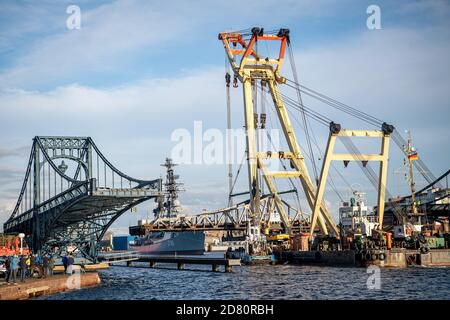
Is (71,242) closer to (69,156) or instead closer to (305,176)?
(69,156)

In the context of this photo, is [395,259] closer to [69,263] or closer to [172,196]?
[69,263]

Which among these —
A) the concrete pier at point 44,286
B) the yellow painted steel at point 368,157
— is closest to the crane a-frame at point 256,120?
the yellow painted steel at point 368,157

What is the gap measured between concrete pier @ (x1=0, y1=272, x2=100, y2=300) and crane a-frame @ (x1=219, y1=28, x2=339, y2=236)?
45.9 meters

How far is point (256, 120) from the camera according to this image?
109 m

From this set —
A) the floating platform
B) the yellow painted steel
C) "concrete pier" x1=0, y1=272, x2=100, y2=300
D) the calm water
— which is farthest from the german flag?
"concrete pier" x1=0, y1=272, x2=100, y2=300

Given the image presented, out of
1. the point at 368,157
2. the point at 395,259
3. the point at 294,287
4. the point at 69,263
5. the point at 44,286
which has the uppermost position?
the point at 368,157

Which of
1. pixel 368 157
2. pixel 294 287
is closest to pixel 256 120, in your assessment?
pixel 368 157

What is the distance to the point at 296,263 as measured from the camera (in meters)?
99.6

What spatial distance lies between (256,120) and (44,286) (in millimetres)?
64532

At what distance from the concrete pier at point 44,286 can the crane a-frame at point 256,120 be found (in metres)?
45.9
